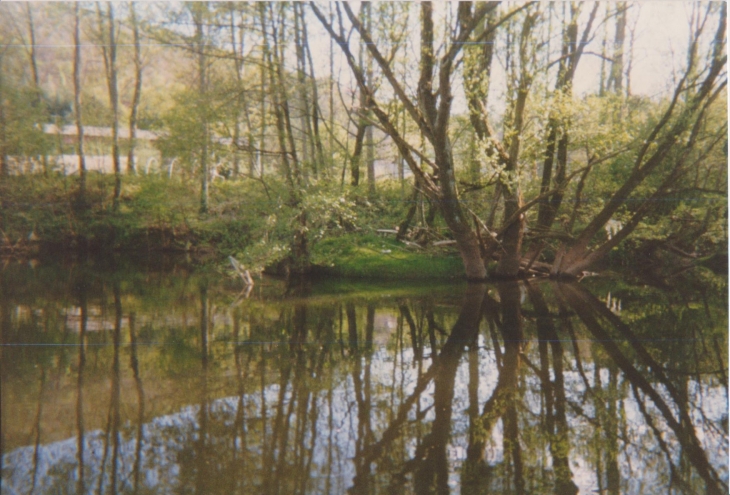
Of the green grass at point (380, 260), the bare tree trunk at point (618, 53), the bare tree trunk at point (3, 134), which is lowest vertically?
the green grass at point (380, 260)

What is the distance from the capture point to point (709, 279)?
4.58 m

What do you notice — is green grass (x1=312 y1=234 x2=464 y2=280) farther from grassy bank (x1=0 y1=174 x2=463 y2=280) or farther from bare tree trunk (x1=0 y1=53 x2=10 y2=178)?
bare tree trunk (x1=0 y1=53 x2=10 y2=178)

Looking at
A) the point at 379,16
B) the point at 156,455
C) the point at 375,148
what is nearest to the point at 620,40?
the point at 379,16

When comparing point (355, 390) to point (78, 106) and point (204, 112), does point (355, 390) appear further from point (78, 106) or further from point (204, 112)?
point (204, 112)

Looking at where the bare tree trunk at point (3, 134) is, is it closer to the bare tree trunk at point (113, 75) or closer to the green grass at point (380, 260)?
the bare tree trunk at point (113, 75)

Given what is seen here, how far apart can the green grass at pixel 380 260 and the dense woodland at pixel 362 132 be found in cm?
7

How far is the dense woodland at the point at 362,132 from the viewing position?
4566 millimetres

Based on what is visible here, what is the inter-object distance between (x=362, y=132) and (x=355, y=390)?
14.5 feet

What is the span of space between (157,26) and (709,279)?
5.32 meters

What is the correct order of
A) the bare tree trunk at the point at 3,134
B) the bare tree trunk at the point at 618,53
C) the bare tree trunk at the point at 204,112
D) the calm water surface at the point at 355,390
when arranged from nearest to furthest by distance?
the calm water surface at the point at 355,390, the bare tree trunk at the point at 3,134, the bare tree trunk at the point at 618,53, the bare tree trunk at the point at 204,112

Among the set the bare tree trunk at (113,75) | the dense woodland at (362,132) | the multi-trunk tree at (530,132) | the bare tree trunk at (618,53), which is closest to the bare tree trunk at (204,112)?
the dense woodland at (362,132)

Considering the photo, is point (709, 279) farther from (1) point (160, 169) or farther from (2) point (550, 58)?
(1) point (160, 169)

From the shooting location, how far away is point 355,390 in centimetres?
331

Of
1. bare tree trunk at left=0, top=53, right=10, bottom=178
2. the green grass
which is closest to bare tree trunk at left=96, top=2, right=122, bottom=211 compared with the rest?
bare tree trunk at left=0, top=53, right=10, bottom=178
